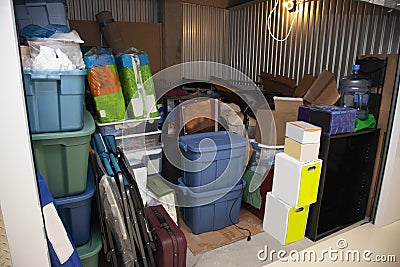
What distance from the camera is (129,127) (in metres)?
2.12

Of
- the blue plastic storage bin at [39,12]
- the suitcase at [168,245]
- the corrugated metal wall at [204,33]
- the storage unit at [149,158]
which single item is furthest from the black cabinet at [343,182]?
the corrugated metal wall at [204,33]

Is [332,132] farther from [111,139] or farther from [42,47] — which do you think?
[42,47]

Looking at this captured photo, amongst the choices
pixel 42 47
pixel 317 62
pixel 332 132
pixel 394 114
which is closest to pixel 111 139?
pixel 42 47

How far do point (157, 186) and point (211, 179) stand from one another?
0.43 meters

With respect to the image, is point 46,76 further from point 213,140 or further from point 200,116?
point 200,116

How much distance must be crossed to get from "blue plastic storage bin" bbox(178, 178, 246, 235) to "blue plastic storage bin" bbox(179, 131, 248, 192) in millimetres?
48

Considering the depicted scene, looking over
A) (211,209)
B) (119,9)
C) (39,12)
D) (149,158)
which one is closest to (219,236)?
(211,209)

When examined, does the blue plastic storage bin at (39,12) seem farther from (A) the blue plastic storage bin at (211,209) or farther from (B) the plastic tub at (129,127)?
(A) the blue plastic storage bin at (211,209)

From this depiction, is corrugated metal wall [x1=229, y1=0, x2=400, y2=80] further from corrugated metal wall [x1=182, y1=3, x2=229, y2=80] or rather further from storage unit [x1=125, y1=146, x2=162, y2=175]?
storage unit [x1=125, y1=146, x2=162, y2=175]

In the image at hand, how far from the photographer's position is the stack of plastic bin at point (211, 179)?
1961 millimetres

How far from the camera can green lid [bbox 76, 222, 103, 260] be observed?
145 cm

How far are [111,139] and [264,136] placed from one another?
1.25 m

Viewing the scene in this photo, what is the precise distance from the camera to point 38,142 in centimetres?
126

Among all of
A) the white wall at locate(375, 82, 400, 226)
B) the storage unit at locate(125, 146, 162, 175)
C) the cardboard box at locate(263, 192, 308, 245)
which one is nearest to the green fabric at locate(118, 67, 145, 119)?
the storage unit at locate(125, 146, 162, 175)
